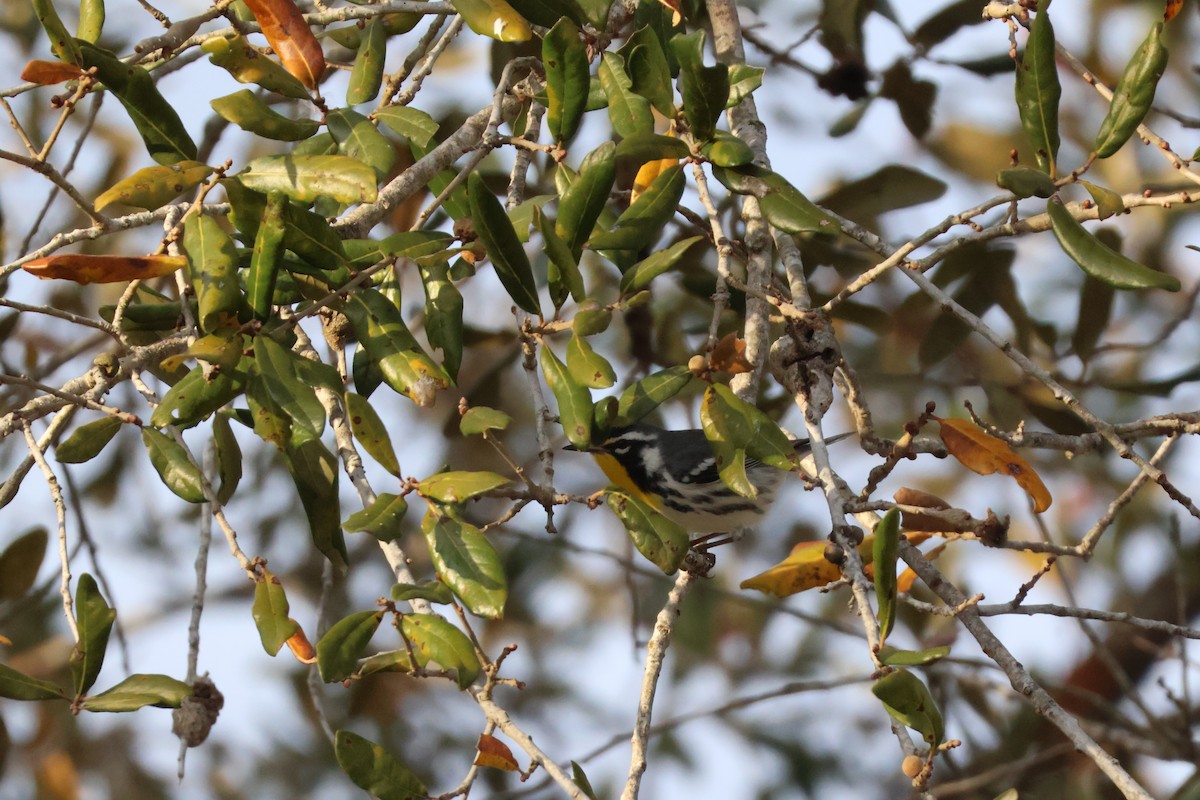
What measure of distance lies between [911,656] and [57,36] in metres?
1.49

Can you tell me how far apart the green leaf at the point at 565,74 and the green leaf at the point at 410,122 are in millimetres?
220

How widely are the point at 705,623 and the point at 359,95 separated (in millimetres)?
3669

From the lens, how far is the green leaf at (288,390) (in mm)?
1754

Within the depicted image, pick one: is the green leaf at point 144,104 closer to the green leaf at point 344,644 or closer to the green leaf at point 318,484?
the green leaf at point 318,484

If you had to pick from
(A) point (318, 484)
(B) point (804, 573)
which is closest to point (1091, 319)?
(B) point (804, 573)

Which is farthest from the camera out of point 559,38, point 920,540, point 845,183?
point 845,183

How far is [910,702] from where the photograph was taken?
5.02 ft

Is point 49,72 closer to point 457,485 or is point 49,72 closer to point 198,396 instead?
point 198,396

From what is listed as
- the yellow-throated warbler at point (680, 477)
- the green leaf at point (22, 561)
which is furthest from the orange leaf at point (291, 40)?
the yellow-throated warbler at point (680, 477)

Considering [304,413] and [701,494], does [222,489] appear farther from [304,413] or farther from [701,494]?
[701,494]

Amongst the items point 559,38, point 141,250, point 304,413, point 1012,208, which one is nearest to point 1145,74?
point 1012,208

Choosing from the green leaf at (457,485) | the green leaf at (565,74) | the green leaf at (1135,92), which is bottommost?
the green leaf at (457,485)

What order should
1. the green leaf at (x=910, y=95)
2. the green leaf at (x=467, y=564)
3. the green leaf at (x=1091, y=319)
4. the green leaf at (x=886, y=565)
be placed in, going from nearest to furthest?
the green leaf at (x=886, y=565)
the green leaf at (x=467, y=564)
the green leaf at (x=1091, y=319)
the green leaf at (x=910, y=95)

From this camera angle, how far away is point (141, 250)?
17.6 feet
